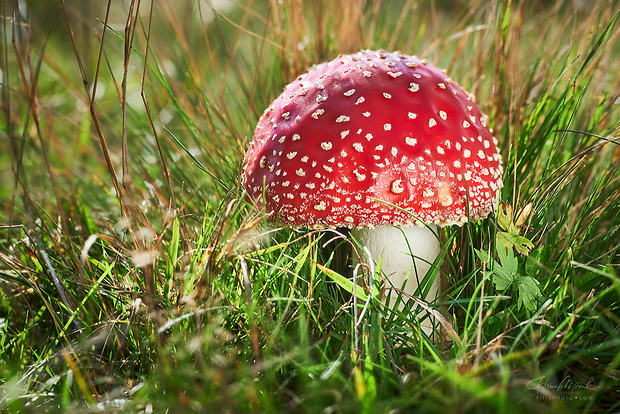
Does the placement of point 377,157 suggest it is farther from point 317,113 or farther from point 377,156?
point 317,113

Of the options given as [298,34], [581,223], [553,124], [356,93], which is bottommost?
[581,223]

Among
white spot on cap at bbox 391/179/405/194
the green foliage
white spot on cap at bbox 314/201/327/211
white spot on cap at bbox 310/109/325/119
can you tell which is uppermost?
white spot on cap at bbox 310/109/325/119

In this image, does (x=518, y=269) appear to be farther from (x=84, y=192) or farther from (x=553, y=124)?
(x=84, y=192)

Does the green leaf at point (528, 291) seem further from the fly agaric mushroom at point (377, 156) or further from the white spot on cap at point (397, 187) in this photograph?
the white spot on cap at point (397, 187)

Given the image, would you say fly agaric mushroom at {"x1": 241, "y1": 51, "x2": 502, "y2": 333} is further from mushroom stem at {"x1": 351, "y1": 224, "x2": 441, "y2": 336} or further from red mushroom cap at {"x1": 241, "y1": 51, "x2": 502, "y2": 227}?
mushroom stem at {"x1": 351, "y1": 224, "x2": 441, "y2": 336}

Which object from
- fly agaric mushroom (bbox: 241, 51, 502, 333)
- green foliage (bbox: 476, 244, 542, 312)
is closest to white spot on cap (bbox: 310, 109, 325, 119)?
fly agaric mushroom (bbox: 241, 51, 502, 333)

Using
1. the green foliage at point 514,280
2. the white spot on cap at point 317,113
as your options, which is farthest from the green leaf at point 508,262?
the white spot on cap at point 317,113

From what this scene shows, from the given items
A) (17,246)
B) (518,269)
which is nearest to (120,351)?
(17,246)

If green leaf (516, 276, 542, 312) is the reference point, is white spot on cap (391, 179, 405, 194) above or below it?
above
